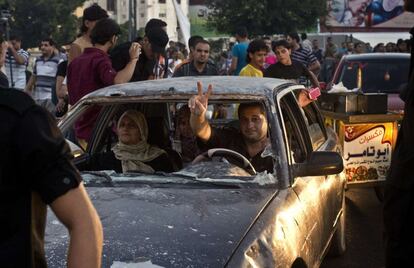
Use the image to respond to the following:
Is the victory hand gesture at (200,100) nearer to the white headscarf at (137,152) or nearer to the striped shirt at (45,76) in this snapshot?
the white headscarf at (137,152)

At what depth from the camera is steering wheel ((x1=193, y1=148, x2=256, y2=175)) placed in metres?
4.06

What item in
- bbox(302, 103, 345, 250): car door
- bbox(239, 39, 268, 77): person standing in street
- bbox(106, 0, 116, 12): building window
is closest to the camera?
bbox(302, 103, 345, 250): car door

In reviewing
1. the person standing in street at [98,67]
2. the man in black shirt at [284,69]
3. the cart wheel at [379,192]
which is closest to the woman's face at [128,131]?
the person standing in street at [98,67]

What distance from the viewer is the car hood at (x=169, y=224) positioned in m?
2.80

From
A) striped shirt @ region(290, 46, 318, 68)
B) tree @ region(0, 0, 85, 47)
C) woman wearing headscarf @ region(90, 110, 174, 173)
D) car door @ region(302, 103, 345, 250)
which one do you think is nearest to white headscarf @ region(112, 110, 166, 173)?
woman wearing headscarf @ region(90, 110, 174, 173)

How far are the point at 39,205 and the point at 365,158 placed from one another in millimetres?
5496

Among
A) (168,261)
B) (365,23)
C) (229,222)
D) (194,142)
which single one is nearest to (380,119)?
(194,142)

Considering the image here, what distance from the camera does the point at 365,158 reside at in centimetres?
691

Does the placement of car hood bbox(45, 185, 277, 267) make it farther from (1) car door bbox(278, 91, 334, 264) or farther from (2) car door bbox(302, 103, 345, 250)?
(2) car door bbox(302, 103, 345, 250)

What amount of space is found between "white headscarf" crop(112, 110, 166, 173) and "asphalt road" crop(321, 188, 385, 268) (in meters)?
1.59

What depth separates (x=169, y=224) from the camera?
10.2ft

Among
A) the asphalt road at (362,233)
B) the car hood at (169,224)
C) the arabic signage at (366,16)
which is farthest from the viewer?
the arabic signage at (366,16)

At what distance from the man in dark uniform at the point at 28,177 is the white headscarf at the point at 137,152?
2411mm

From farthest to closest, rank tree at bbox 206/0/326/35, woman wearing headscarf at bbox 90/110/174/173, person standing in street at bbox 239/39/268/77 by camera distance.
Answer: tree at bbox 206/0/326/35
person standing in street at bbox 239/39/268/77
woman wearing headscarf at bbox 90/110/174/173
